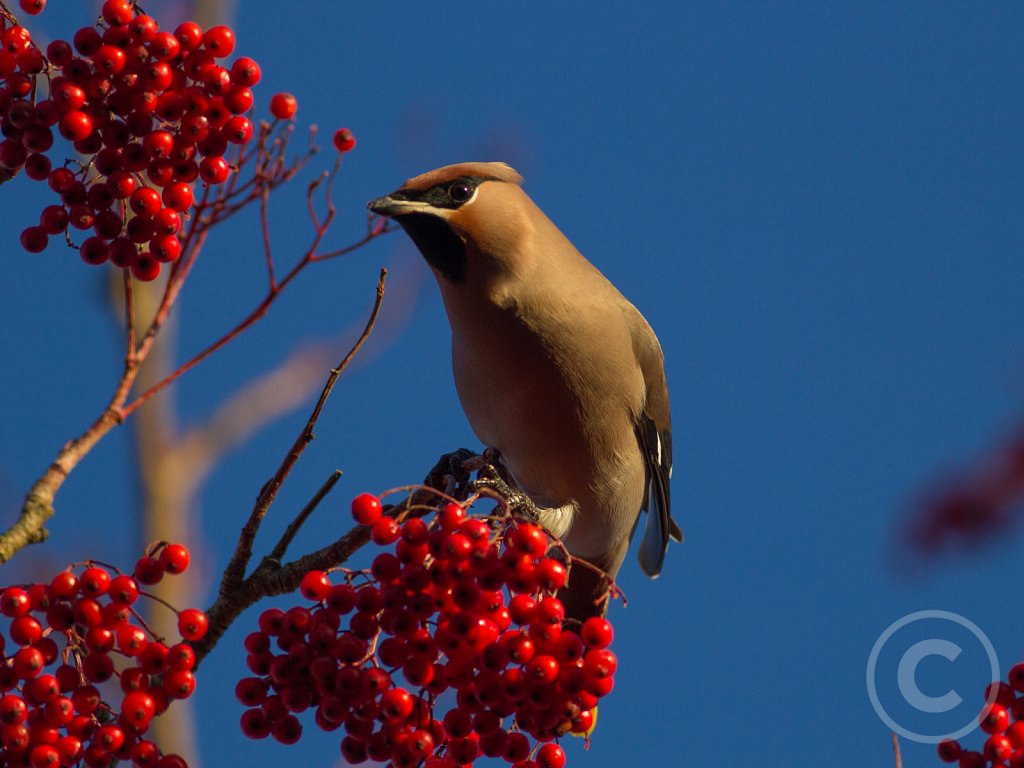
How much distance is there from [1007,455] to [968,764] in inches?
131

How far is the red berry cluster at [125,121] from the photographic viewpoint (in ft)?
6.27

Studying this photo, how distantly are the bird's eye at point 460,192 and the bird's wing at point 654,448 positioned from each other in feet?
2.19

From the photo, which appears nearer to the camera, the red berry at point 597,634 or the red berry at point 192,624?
the red berry at point 192,624

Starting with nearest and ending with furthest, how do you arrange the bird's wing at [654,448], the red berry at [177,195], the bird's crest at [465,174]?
the red berry at [177,195], the bird's crest at [465,174], the bird's wing at [654,448]

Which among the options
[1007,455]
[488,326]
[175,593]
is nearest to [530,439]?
[488,326]

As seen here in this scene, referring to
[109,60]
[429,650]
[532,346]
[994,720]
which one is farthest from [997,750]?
[109,60]

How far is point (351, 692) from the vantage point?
71.0 inches

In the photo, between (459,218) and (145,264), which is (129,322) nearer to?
(145,264)

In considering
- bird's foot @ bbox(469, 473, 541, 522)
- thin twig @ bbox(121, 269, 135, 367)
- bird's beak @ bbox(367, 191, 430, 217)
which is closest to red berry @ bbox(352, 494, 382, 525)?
thin twig @ bbox(121, 269, 135, 367)

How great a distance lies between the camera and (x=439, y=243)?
3271mm

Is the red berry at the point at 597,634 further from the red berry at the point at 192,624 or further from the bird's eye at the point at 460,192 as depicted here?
the bird's eye at the point at 460,192

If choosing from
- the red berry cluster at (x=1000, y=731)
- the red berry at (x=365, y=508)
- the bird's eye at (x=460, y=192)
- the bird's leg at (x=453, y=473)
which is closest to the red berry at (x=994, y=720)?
the red berry cluster at (x=1000, y=731)

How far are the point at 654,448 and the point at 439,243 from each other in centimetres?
88

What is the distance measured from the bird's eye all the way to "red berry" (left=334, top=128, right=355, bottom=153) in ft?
3.05
